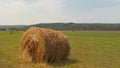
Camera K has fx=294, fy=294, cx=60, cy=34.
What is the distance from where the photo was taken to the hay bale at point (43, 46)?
14.4 metres

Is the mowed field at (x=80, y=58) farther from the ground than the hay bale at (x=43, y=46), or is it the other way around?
the hay bale at (x=43, y=46)

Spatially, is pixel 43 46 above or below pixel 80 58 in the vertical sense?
above

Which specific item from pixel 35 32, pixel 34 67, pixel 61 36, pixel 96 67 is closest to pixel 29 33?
pixel 35 32

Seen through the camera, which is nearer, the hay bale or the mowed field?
the mowed field

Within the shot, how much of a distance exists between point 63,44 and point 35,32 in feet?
5.27

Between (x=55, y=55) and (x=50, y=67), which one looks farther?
(x=55, y=55)

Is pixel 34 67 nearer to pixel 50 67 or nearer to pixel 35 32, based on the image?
pixel 50 67

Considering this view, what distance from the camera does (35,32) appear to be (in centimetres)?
1515

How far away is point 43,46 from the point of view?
14.4 m

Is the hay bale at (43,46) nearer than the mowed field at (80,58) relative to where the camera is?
No

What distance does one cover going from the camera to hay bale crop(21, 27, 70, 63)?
14.4 metres

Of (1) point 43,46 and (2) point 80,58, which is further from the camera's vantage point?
(2) point 80,58

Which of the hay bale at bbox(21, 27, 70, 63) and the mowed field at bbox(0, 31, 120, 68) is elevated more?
the hay bale at bbox(21, 27, 70, 63)

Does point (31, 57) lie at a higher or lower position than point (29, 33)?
lower
